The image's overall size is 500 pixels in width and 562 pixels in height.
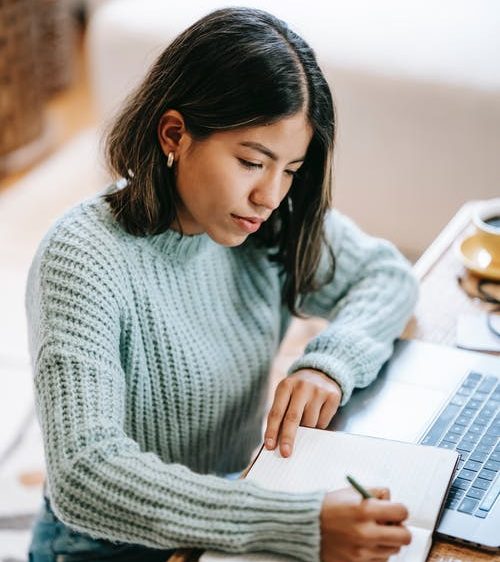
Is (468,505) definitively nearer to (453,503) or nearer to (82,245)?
(453,503)

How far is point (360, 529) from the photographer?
2.60 ft

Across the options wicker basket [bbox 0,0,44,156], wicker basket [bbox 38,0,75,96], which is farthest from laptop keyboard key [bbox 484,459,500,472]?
wicker basket [bbox 38,0,75,96]

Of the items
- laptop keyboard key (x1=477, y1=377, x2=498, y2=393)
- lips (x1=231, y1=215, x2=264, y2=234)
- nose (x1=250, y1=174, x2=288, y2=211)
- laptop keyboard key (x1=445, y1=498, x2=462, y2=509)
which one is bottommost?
laptop keyboard key (x1=477, y1=377, x2=498, y2=393)

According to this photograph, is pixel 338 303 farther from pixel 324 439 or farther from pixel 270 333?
pixel 324 439

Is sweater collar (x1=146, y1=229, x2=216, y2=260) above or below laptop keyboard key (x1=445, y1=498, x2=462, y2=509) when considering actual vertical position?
below

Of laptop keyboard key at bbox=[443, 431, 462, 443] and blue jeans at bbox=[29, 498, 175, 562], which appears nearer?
laptop keyboard key at bbox=[443, 431, 462, 443]

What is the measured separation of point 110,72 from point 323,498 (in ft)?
Result: 6.78

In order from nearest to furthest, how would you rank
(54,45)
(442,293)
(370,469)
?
(370,469) → (442,293) → (54,45)

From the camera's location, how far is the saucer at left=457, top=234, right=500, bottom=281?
1.26m

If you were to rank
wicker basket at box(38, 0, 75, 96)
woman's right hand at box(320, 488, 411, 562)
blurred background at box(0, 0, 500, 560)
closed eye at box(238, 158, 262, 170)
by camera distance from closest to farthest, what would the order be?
woman's right hand at box(320, 488, 411, 562)
closed eye at box(238, 158, 262, 170)
blurred background at box(0, 0, 500, 560)
wicker basket at box(38, 0, 75, 96)

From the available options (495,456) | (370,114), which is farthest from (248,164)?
(370,114)

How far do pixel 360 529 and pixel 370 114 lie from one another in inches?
66.4

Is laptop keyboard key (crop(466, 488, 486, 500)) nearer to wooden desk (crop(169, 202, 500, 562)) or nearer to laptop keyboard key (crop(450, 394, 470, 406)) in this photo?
laptop keyboard key (crop(450, 394, 470, 406))

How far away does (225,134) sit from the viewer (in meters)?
0.98
